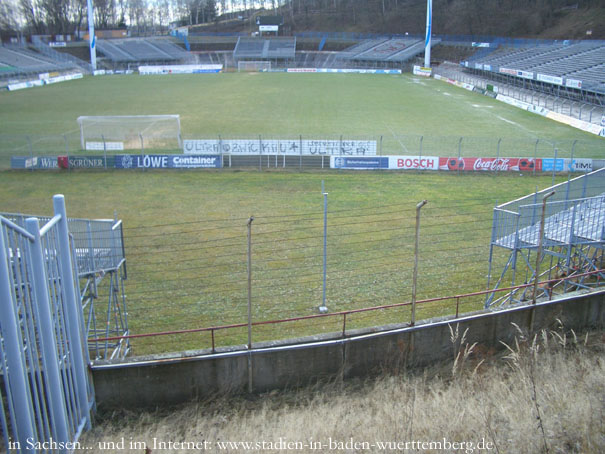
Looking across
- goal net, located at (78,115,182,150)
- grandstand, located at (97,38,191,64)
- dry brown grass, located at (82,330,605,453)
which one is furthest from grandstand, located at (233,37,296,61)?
dry brown grass, located at (82,330,605,453)

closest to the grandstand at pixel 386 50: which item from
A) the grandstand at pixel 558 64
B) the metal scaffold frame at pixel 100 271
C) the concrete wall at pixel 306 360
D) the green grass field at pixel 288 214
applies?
the grandstand at pixel 558 64

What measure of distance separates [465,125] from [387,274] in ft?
89.4

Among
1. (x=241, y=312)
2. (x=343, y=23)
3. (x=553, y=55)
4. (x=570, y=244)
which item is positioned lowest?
(x=241, y=312)

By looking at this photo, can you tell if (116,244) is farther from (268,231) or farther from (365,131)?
(365,131)

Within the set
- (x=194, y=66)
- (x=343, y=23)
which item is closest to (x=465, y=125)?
(x=194, y=66)

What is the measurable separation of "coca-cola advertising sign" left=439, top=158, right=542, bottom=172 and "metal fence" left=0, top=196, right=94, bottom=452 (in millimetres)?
21383

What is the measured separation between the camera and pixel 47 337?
552 centimetres

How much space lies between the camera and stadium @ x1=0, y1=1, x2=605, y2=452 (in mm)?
7090

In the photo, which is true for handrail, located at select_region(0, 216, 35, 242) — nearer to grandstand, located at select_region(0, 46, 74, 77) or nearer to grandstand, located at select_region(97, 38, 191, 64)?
grandstand, located at select_region(0, 46, 74, 77)

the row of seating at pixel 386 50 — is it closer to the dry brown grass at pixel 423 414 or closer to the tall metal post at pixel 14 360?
the dry brown grass at pixel 423 414

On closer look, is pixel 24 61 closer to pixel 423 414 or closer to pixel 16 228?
pixel 16 228

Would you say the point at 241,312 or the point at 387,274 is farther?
the point at 387,274

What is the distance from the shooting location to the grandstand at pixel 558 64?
147 feet

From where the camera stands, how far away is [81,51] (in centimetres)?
9456
